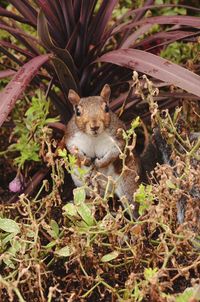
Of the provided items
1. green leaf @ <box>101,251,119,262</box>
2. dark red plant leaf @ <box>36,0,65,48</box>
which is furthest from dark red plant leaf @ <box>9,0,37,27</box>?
green leaf @ <box>101,251,119,262</box>

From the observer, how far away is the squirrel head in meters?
3.04

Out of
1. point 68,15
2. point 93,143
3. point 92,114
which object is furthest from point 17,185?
point 68,15

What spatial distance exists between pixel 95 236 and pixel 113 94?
1.55 meters

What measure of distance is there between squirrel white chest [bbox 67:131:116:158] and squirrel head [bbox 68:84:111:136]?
6cm

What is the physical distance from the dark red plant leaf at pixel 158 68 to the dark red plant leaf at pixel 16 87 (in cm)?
36

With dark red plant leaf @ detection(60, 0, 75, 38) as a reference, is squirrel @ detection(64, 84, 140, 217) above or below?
below

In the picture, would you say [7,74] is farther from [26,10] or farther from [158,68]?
[158,68]

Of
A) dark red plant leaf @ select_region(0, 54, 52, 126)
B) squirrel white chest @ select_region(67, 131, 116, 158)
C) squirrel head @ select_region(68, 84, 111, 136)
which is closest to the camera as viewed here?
dark red plant leaf @ select_region(0, 54, 52, 126)

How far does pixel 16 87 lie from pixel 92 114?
388 mm

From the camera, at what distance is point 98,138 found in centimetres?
316

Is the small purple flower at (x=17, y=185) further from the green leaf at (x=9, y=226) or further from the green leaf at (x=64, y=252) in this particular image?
the green leaf at (x=64, y=252)

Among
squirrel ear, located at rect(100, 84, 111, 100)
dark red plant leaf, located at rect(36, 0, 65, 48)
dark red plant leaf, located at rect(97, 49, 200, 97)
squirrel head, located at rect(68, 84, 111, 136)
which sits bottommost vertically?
squirrel head, located at rect(68, 84, 111, 136)

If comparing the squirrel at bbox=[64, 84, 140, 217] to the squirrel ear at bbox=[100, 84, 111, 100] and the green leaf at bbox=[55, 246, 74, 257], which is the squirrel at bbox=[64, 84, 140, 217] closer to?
the squirrel ear at bbox=[100, 84, 111, 100]

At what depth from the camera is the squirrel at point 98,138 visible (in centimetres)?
306
